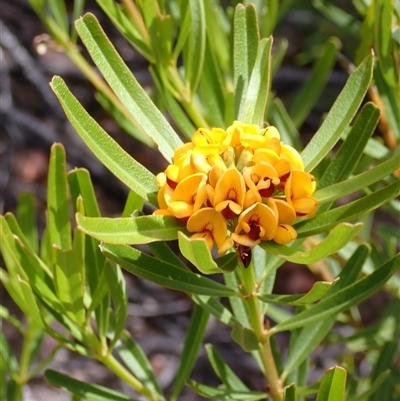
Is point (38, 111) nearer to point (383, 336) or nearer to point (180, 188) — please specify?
point (383, 336)

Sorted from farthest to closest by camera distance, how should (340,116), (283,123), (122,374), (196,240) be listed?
(283,123), (122,374), (340,116), (196,240)

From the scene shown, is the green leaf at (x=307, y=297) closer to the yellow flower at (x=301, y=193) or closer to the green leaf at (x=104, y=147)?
the yellow flower at (x=301, y=193)

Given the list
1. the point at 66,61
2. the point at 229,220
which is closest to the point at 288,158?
the point at 229,220

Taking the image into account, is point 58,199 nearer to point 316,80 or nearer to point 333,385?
point 333,385

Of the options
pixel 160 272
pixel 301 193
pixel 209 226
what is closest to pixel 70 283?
→ pixel 160 272

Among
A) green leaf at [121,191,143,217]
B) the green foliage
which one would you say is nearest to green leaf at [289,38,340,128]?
the green foliage

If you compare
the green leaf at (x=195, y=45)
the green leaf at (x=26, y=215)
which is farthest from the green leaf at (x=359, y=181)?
the green leaf at (x=26, y=215)
